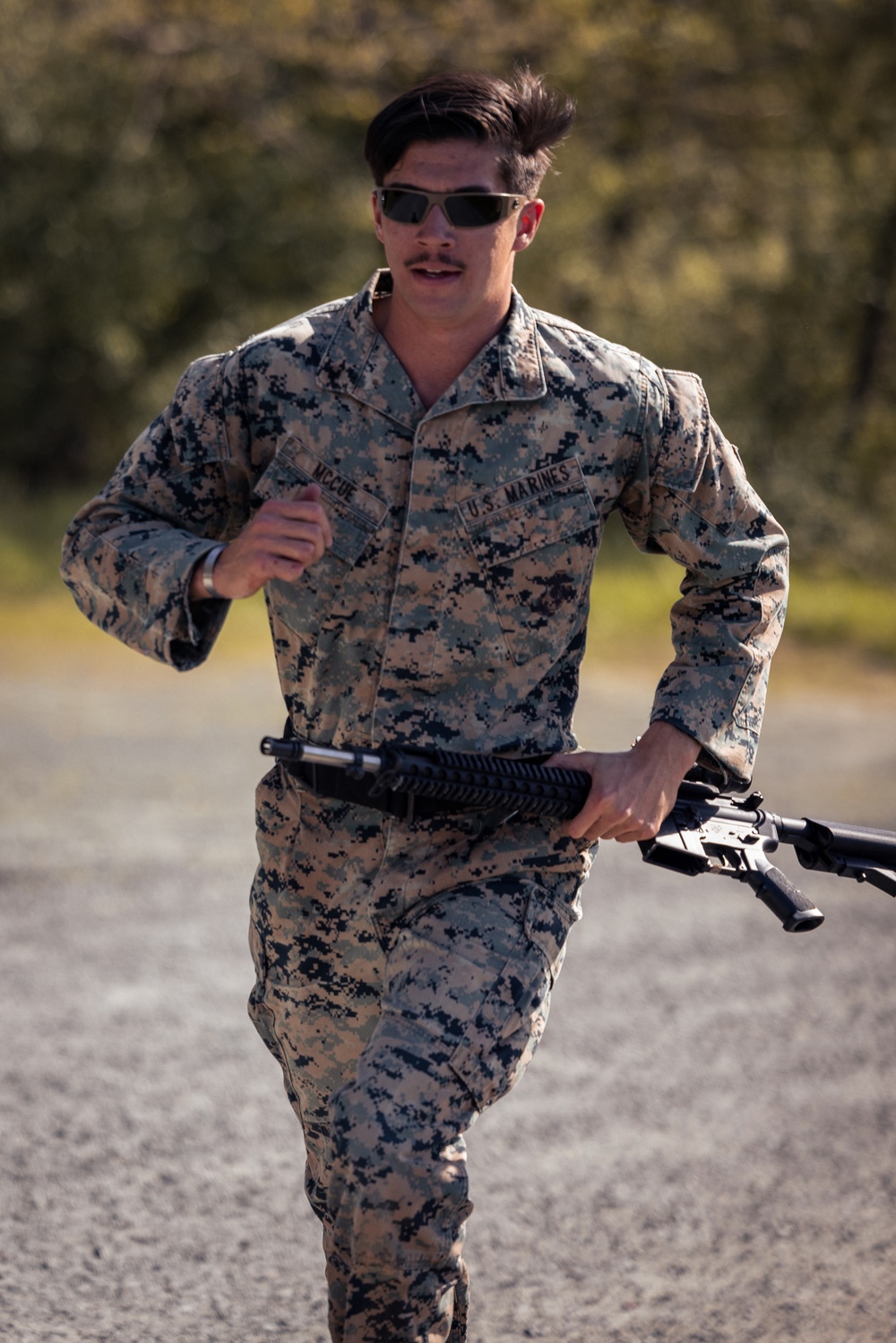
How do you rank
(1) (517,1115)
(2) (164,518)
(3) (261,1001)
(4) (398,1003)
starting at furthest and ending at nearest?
(1) (517,1115), (3) (261,1001), (2) (164,518), (4) (398,1003)

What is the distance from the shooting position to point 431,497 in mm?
2762

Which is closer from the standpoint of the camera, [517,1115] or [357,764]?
[357,764]

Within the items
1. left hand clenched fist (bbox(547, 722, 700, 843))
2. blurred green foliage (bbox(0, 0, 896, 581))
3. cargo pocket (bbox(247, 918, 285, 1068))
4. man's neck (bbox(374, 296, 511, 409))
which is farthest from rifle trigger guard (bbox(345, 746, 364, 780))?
blurred green foliage (bbox(0, 0, 896, 581))

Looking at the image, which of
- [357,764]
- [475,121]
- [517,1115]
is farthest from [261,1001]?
[517,1115]

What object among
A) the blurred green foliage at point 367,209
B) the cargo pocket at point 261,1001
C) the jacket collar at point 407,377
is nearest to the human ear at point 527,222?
the jacket collar at point 407,377

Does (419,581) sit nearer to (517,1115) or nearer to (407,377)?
(407,377)

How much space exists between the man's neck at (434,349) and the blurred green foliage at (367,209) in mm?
12124

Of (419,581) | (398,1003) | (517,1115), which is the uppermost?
(419,581)

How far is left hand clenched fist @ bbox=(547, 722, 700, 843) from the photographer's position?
106 inches

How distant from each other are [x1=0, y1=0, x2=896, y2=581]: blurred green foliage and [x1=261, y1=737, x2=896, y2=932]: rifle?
1210 cm

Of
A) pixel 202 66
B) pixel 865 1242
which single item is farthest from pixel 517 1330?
pixel 202 66

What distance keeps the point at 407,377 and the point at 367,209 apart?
12907 mm

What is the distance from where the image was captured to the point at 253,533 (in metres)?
2.42

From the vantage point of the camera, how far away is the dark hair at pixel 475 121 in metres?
2.69
